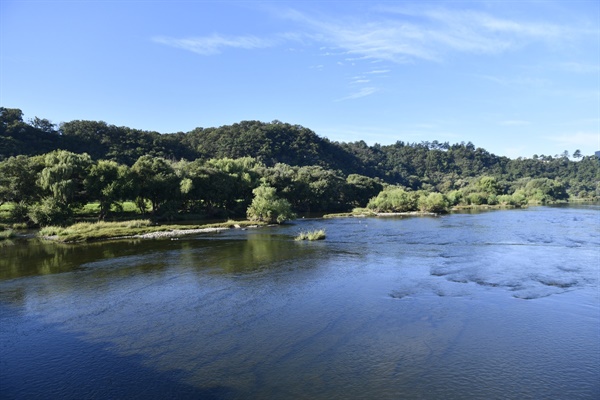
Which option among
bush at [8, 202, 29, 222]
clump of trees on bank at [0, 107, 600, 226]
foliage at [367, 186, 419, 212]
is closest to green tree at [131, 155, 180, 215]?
clump of trees on bank at [0, 107, 600, 226]

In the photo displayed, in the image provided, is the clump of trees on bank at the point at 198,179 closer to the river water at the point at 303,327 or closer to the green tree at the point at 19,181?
the green tree at the point at 19,181

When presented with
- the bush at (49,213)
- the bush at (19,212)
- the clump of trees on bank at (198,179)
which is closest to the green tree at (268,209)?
the clump of trees on bank at (198,179)

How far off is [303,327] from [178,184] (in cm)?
5760

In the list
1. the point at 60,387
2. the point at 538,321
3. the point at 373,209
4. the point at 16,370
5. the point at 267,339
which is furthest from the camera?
the point at 373,209

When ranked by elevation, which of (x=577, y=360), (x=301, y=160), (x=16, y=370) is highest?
(x=301, y=160)

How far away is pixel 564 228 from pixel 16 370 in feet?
186

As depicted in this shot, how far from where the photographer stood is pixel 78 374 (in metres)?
12.3

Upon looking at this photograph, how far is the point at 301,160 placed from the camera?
16050cm

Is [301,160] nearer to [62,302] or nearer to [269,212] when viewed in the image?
[269,212]

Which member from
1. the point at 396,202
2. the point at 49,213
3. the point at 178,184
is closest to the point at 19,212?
the point at 49,213

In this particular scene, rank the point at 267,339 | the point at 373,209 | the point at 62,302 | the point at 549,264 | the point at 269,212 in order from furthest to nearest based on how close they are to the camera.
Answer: the point at 373,209 → the point at 269,212 → the point at 549,264 → the point at 62,302 → the point at 267,339

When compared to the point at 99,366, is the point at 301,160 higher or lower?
higher

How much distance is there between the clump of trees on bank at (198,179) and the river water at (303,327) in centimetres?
2578

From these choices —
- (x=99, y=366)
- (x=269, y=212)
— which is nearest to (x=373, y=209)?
(x=269, y=212)
